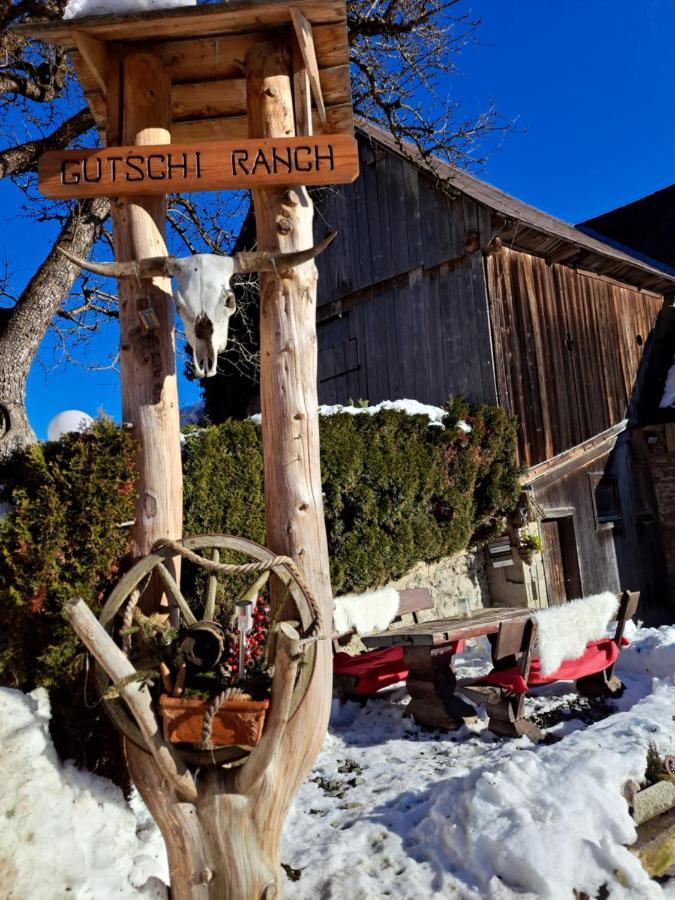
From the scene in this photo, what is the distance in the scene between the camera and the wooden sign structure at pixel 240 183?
3309mm

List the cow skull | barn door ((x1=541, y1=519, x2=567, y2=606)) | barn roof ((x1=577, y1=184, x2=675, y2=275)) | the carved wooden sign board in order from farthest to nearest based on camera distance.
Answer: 1. barn roof ((x1=577, y1=184, x2=675, y2=275))
2. barn door ((x1=541, y1=519, x2=567, y2=606))
3. the carved wooden sign board
4. the cow skull

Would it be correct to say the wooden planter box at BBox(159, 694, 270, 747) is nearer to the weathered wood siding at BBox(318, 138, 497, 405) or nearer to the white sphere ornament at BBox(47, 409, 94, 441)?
the white sphere ornament at BBox(47, 409, 94, 441)

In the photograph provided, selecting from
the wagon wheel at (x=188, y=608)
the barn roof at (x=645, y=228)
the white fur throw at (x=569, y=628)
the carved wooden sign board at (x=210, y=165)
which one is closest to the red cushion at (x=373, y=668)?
the white fur throw at (x=569, y=628)

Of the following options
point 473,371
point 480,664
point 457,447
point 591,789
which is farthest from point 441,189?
point 591,789

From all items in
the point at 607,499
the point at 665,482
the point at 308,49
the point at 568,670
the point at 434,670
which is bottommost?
the point at 568,670

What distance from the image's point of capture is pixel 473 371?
1039cm

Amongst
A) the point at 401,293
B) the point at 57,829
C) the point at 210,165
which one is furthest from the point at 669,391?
the point at 57,829

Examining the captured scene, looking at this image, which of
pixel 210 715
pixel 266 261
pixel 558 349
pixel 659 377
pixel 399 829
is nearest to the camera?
pixel 210 715

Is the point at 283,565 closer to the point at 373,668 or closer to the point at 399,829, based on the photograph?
the point at 399,829

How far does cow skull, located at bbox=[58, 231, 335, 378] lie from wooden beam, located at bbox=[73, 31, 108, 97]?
1.08m

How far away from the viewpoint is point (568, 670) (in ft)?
18.7

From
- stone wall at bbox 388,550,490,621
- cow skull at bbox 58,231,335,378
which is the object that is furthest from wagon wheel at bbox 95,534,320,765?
stone wall at bbox 388,550,490,621

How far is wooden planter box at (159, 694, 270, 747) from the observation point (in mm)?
2881

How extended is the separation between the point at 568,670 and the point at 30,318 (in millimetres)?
5808
